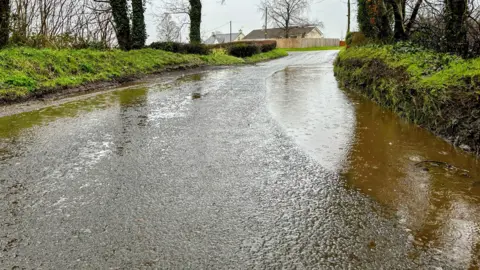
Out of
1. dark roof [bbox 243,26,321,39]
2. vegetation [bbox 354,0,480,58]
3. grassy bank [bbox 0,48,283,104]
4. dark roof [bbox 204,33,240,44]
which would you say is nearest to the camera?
vegetation [bbox 354,0,480,58]

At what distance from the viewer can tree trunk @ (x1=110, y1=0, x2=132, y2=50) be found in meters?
17.3

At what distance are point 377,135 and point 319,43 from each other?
200 ft

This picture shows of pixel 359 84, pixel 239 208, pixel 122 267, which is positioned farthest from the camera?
pixel 359 84

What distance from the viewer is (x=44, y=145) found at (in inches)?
193

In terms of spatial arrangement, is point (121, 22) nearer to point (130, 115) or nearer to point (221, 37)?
point (130, 115)

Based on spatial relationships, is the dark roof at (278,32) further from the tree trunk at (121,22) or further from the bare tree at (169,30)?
the tree trunk at (121,22)

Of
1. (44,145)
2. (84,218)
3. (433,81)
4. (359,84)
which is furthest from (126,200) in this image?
Answer: (359,84)

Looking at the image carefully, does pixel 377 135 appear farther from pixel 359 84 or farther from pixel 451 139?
pixel 359 84

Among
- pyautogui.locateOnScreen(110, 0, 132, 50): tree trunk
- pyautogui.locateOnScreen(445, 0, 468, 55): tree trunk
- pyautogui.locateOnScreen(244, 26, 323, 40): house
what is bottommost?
pyautogui.locateOnScreen(445, 0, 468, 55): tree trunk

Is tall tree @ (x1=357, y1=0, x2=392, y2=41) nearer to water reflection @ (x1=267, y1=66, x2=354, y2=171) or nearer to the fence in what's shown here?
water reflection @ (x1=267, y1=66, x2=354, y2=171)

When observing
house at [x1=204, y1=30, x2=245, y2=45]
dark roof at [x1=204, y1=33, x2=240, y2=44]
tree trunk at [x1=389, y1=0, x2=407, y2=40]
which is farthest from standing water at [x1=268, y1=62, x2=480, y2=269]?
dark roof at [x1=204, y1=33, x2=240, y2=44]

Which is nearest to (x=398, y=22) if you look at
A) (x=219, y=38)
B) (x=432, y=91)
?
(x=432, y=91)

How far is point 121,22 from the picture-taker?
17.6 meters

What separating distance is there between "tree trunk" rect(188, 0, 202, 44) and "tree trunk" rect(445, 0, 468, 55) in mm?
18327
